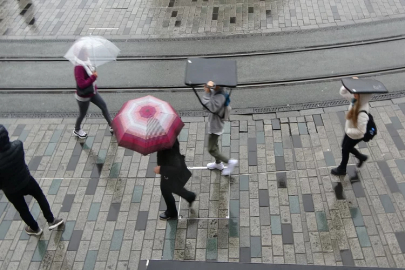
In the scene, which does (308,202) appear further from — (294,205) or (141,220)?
(141,220)

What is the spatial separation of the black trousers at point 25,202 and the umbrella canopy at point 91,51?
2.21 m

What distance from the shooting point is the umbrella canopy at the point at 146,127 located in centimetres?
521

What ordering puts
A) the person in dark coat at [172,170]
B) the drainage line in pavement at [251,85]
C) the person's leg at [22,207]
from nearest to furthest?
the person in dark coat at [172,170] → the person's leg at [22,207] → the drainage line in pavement at [251,85]

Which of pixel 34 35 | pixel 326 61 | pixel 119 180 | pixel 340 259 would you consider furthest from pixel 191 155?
pixel 34 35

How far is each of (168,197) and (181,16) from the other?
6896 mm

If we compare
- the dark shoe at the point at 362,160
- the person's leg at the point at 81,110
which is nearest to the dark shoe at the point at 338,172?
the dark shoe at the point at 362,160

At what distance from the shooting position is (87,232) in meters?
6.42

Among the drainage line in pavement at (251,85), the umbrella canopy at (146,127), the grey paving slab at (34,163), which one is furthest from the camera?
the drainage line in pavement at (251,85)

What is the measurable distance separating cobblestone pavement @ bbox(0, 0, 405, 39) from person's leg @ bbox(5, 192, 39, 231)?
6105mm

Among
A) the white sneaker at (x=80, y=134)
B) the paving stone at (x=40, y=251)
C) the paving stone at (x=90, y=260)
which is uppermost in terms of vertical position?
the white sneaker at (x=80, y=134)

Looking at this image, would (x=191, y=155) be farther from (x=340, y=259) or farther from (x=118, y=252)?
(x=340, y=259)

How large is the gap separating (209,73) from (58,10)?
808 cm

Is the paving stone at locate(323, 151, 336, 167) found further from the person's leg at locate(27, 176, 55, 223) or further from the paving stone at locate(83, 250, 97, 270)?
the person's leg at locate(27, 176, 55, 223)

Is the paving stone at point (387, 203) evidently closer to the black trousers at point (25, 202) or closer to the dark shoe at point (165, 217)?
the dark shoe at point (165, 217)
